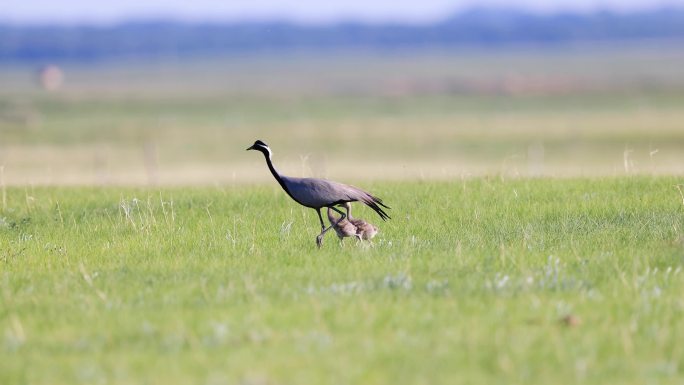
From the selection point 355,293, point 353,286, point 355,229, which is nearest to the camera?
point 355,293

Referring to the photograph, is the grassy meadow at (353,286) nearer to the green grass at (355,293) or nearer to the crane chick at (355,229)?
the green grass at (355,293)

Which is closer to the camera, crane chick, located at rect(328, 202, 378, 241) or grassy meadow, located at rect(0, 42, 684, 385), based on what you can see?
grassy meadow, located at rect(0, 42, 684, 385)

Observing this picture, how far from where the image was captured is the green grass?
762cm

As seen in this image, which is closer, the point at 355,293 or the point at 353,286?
the point at 355,293

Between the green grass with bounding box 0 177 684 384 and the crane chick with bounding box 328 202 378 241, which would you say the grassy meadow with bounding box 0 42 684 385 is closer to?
the green grass with bounding box 0 177 684 384

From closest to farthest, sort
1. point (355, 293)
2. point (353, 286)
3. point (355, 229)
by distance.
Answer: point (355, 293) → point (353, 286) → point (355, 229)

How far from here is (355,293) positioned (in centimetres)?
973

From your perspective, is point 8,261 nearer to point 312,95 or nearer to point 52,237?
point 52,237

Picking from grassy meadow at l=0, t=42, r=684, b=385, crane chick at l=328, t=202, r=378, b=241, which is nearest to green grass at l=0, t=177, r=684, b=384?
grassy meadow at l=0, t=42, r=684, b=385

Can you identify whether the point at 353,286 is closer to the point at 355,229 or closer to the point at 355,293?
the point at 355,293

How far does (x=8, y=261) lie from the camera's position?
11883mm

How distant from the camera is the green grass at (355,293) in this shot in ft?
25.0

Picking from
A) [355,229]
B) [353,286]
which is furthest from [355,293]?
[355,229]

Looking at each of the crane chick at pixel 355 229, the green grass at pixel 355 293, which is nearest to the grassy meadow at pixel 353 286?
the green grass at pixel 355 293
